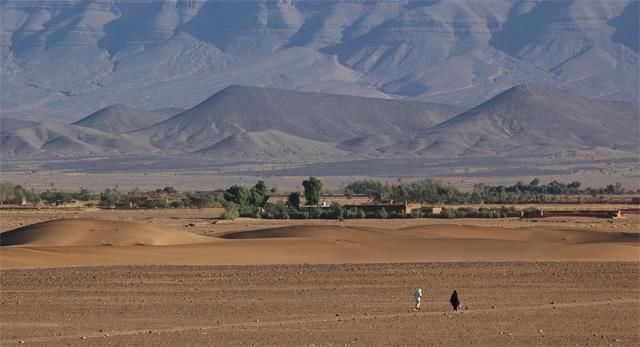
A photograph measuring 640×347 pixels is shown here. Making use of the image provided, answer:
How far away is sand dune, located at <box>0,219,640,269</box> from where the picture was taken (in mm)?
36938

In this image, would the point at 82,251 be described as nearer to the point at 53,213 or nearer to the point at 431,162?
the point at 53,213

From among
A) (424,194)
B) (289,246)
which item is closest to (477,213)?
(424,194)

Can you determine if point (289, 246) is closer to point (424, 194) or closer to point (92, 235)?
point (92, 235)

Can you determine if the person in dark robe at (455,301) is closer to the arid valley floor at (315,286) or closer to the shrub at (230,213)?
the arid valley floor at (315,286)

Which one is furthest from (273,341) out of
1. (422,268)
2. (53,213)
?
(53,213)

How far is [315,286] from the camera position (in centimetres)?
3122

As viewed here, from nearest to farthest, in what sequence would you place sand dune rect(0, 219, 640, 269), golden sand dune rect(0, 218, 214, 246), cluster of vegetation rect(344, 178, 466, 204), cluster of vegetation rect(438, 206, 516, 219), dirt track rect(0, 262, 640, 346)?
dirt track rect(0, 262, 640, 346) → sand dune rect(0, 219, 640, 269) → golden sand dune rect(0, 218, 214, 246) → cluster of vegetation rect(438, 206, 516, 219) → cluster of vegetation rect(344, 178, 466, 204)

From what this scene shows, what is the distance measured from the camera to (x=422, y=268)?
34.8m

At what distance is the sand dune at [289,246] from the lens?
3694 centimetres

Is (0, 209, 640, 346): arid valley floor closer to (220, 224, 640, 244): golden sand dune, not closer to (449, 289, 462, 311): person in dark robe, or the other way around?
(220, 224, 640, 244): golden sand dune

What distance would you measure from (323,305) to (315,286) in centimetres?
301

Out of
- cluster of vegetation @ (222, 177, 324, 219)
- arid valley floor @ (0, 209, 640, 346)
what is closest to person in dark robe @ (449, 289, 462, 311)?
arid valley floor @ (0, 209, 640, 346)

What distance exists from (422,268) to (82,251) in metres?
8.35

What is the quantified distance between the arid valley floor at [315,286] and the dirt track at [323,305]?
0.04m
